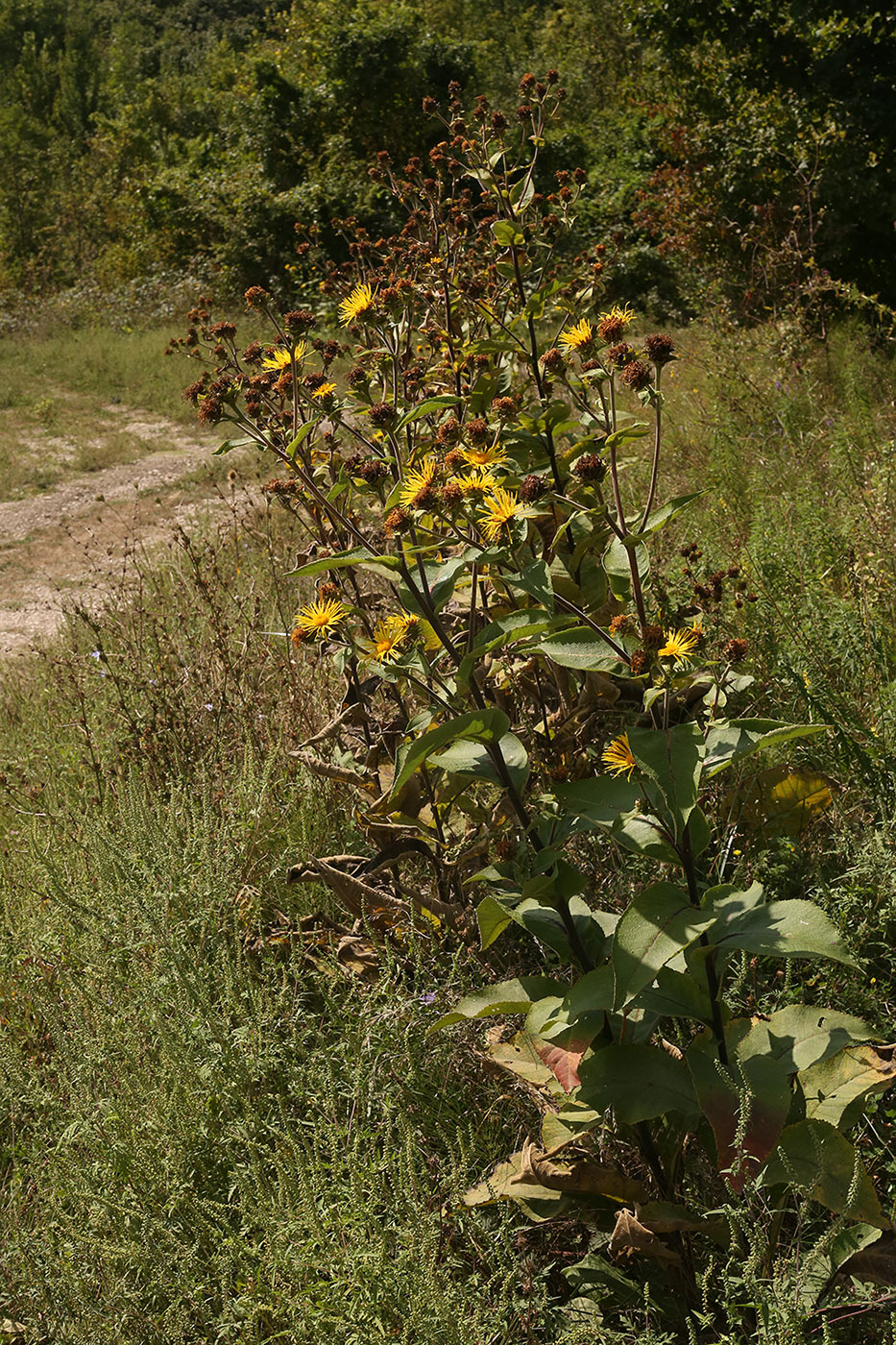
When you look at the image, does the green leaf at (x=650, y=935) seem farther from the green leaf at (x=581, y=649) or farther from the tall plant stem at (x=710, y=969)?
the green leaf at (x=581, y=649)

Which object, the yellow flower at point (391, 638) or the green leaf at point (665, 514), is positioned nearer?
the green leaf at point (665, 514)

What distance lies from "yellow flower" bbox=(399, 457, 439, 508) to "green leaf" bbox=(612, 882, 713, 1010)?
27.0 inches

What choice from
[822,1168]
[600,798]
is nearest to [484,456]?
[600,798]

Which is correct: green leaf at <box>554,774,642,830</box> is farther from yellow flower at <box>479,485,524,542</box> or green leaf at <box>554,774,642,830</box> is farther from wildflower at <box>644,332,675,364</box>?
wildflower at <box>644,332,675,364</box>

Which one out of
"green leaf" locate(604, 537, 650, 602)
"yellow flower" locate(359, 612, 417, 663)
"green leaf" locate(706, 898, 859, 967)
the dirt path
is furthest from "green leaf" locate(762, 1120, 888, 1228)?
the dirt path

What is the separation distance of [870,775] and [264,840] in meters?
1.52

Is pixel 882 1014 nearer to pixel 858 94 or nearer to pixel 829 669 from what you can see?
pixel 829 669

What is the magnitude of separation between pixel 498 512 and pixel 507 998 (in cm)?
80

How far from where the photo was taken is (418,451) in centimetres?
212

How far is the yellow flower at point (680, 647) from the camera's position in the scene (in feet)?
4.52

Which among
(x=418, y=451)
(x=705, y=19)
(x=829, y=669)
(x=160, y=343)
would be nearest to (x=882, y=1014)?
(x=829, y=669)

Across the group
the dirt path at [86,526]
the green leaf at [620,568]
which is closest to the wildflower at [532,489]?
the green leaf at [620,568]

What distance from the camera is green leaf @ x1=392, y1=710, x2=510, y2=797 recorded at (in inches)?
56.7

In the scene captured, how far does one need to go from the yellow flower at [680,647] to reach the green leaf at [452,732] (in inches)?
10.2
